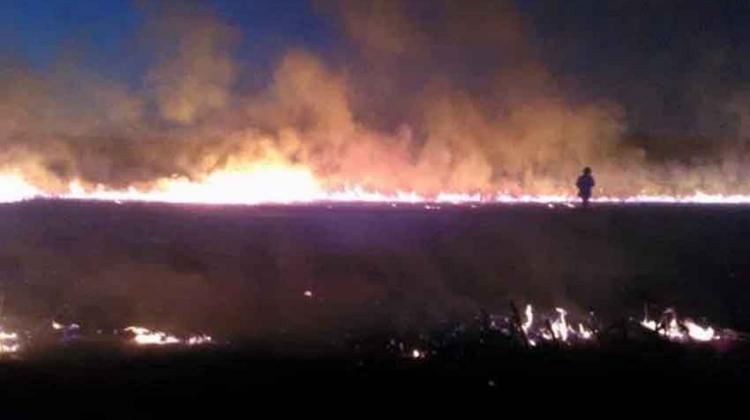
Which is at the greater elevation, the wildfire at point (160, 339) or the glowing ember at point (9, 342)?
the wildfire at point (160, 339)

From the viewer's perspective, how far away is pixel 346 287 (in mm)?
15383

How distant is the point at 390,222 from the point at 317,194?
15.9m

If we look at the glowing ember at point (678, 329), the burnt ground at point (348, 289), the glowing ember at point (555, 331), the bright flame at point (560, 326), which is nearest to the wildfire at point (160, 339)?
the burnt ground at point (348, 289)

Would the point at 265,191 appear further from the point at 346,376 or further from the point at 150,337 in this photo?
the point at 346,376

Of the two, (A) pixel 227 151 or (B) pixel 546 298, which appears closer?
(B) pixel 546 298

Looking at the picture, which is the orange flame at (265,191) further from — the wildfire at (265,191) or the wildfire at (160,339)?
the wildfire at (160,339)

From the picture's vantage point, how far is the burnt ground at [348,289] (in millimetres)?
9852

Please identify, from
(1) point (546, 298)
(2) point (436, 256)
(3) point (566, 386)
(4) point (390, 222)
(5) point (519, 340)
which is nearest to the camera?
(3) point (566, 386)

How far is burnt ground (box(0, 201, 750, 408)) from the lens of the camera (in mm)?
9852

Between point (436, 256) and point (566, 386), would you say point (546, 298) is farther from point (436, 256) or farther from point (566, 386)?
point (566, 386)

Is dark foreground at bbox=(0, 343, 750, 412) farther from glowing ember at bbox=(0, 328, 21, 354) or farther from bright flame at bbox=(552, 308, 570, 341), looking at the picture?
bright flame at bbox=(552, 308, 570, 341)

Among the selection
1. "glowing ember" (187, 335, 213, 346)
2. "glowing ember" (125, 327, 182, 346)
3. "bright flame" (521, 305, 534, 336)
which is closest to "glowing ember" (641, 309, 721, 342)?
"bright flame" (521, 305, 534, 336)

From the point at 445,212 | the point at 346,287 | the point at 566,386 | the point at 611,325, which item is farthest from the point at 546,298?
the point at 445,212

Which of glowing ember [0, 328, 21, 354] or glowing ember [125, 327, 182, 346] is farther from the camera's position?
glowing ember [125, 327, 182, 346]
